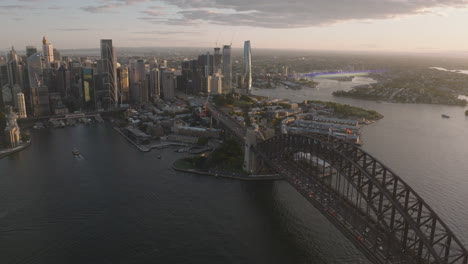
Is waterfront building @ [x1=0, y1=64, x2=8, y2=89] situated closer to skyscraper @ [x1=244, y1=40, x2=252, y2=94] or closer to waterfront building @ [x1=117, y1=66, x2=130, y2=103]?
waterfront building @ [x1=117, y1=66, x2=130, y2=103]

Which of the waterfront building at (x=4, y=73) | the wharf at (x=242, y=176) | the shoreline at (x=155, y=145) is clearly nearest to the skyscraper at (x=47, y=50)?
the waterfront building at (x=4, y=73)

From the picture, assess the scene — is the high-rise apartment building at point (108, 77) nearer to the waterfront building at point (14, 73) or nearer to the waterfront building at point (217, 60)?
the waterfront building at point (14, 73)

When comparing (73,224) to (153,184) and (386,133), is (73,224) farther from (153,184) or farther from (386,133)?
(386,133)

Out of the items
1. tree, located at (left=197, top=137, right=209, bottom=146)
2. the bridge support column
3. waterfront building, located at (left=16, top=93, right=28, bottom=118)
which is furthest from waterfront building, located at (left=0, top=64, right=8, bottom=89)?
the bridge support column

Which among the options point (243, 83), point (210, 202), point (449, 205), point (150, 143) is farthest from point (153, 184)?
point (243, 83)

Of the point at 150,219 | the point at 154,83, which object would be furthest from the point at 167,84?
the point at 150,219

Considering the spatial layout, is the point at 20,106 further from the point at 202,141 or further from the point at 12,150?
the point at 202,141
